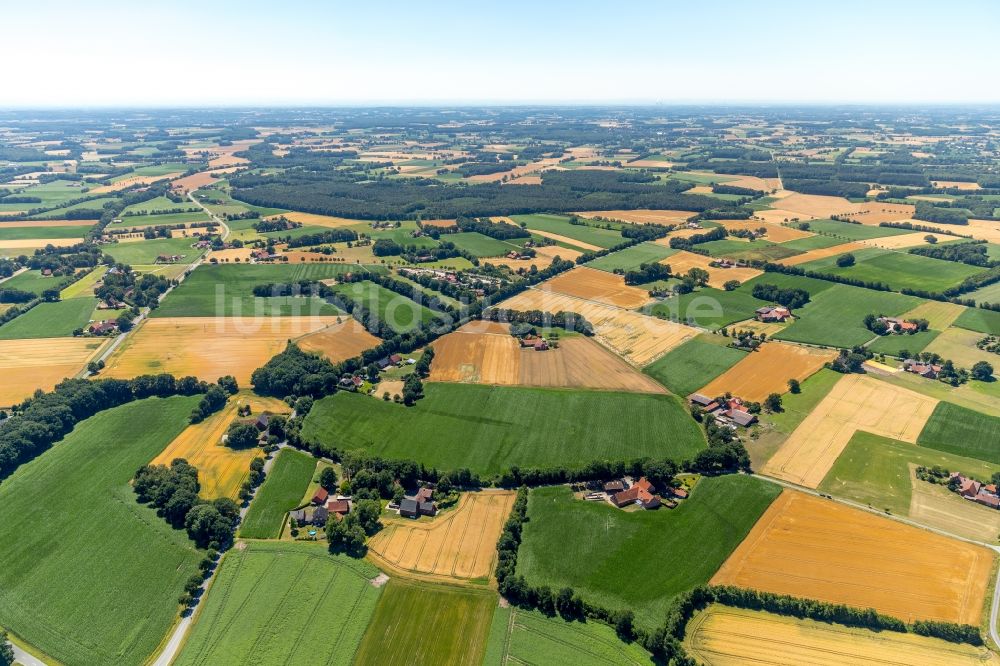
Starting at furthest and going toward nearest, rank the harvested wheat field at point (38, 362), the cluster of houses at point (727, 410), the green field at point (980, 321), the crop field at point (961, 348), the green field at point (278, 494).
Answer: the green field at point (980, 321)
the crop field at point (961, 348)
the harvested wheat field at point (38, 362)
the cluster of houses at point (727, 410)
the green field at point (278, 494)

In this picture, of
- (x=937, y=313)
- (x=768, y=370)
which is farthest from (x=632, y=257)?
(x=937, y=313)

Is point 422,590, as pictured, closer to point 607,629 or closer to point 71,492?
point 607,629

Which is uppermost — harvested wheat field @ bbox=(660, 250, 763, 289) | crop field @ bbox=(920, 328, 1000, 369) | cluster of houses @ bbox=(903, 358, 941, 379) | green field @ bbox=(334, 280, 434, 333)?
harvested wheat field @ bbox=(660, 250, 763, 289)

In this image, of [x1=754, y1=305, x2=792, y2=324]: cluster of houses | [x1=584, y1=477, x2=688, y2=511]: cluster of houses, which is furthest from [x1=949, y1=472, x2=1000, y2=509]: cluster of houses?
[x1=754, y1=305, x2=792, y2=324]: cluster of houses

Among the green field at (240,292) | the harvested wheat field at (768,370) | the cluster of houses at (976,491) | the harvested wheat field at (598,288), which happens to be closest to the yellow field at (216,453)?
the green field at (240,292)

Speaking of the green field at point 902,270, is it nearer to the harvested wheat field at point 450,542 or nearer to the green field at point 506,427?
the green field at point 506,427

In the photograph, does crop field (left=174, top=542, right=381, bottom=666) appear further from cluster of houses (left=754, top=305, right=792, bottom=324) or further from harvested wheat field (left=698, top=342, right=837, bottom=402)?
cluster of houses (left=754, top=305, right=792, bottom=324)
